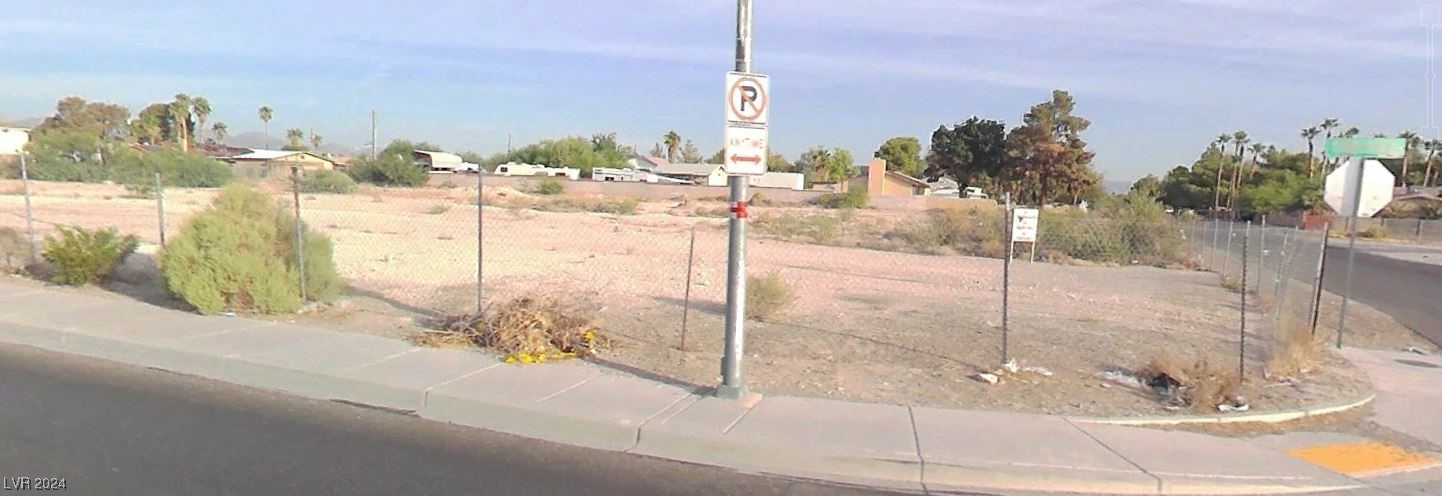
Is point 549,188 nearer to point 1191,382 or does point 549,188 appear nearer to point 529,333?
point 529,333

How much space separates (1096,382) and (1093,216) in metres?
22.9

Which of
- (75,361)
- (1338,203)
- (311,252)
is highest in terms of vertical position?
(1338,203)

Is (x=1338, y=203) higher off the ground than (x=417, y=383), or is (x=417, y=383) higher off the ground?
(x=1338, y=203)

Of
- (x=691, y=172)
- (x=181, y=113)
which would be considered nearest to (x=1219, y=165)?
(x=691, y=172)

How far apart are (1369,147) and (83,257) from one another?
1617cm

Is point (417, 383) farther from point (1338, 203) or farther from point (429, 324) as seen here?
point (1338, 203)

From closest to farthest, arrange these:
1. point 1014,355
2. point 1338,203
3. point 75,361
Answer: point 75,361 → point 1014,355 → point 1338,203

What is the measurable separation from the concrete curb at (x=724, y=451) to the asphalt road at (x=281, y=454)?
19cm

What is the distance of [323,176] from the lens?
5191cm

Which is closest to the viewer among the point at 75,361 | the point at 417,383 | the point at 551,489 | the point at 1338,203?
the point at 551,489

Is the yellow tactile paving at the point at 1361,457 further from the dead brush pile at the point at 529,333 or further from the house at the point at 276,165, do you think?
the house at the point at 276,165

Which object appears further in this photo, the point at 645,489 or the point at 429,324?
the point at 429,324

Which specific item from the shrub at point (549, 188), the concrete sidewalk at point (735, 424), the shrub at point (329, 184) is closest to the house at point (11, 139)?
the shrub at point (329, 184)

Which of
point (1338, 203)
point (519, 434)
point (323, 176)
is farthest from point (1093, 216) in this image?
point (323, 176)
